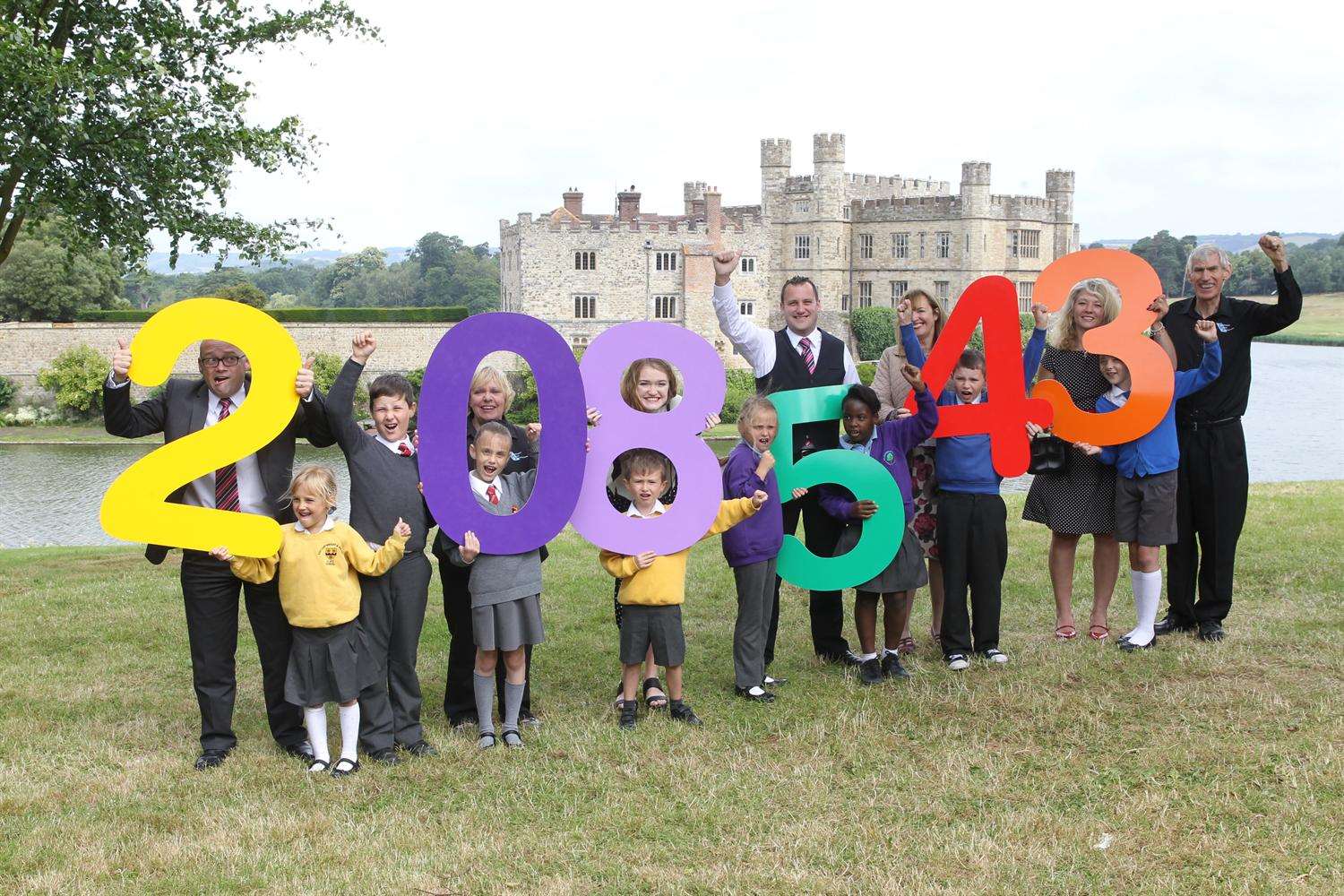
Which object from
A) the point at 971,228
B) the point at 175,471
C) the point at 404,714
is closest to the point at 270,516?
the point at 175,471

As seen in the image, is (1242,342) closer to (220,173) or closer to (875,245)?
(220,173)

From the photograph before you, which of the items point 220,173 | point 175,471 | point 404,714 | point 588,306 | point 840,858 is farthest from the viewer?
point 588,306

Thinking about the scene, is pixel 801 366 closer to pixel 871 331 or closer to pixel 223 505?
pixel 223 505

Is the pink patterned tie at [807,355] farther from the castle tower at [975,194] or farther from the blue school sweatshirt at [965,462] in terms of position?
the castle tower at [975,194]

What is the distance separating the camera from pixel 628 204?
53531 mm

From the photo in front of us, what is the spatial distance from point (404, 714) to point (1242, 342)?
5013 mm

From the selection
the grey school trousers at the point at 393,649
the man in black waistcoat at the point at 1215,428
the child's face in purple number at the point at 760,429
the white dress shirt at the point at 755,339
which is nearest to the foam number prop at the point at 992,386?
the white dress shirt at the point at 755,339

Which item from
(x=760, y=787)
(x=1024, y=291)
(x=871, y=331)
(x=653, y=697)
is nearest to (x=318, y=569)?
(x=653, y=697)

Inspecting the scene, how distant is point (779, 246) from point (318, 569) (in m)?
56.9

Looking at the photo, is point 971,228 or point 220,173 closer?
point 220,173

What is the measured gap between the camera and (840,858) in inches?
165

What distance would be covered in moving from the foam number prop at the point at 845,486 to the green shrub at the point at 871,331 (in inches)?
2039

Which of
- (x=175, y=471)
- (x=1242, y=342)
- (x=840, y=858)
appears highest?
(x=1242, y=342)

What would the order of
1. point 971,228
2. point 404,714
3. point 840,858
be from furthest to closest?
point 971,228, point 404,714, point 840,858
